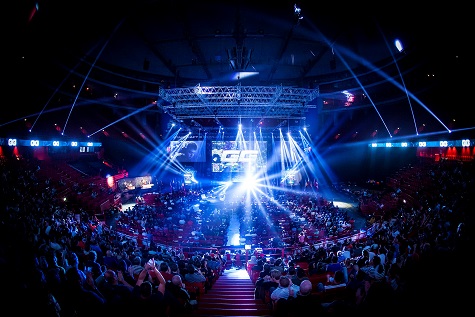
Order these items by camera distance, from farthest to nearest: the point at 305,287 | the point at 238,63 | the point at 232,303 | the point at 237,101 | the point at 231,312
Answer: the point at 237,101
the point at 238,63
the point at 232,303
the point at 231,312
the point at 305,287

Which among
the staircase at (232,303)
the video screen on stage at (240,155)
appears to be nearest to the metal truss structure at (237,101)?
the video screen on stage at (240,155)

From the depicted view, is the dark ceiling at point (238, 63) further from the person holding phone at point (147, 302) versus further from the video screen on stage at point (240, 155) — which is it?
the person holding phone at point (147, 302)

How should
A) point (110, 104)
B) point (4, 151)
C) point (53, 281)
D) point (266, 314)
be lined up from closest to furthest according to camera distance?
point (53, 281) → point (266, 314) → point (4, 151) → point (110, 104)

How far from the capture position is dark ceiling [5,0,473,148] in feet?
37.5

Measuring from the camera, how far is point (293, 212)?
19.5 meters

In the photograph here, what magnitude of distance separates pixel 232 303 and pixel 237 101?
13590mm

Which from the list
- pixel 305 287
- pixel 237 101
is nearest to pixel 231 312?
pixel 305 287

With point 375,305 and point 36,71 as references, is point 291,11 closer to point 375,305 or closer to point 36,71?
point 375,305

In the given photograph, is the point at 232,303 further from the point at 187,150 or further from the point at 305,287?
the point at 187,150

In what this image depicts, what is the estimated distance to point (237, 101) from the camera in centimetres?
1731

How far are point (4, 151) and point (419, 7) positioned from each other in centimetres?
2591

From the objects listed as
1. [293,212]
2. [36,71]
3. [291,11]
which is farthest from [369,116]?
[36,71]

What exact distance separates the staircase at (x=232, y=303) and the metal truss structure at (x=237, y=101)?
10.8 m

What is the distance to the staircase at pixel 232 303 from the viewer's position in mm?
4411
